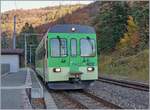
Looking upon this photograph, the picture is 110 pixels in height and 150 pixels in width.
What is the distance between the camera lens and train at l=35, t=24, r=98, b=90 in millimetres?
19062

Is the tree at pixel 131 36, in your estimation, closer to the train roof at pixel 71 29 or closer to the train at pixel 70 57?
the train roof at pixel 71 29

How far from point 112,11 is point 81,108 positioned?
150ft

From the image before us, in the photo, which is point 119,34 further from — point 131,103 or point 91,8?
point 131,103

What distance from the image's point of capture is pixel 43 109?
511 inches

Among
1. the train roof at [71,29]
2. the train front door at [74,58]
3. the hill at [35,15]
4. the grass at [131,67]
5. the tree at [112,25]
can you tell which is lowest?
the grass at [131,67]

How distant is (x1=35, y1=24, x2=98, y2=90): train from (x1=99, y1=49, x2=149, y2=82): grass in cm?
1348

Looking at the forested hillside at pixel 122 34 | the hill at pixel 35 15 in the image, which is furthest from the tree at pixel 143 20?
the hill at pixel 35 15

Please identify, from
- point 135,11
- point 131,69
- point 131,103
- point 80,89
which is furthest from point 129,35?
point 131,103

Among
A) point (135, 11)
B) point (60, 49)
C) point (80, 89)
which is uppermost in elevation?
point (135, 11)

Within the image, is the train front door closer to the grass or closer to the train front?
the train front

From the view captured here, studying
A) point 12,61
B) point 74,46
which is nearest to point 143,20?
point 12,61

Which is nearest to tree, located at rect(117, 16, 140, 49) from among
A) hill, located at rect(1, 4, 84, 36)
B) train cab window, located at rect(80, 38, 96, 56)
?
hill, located at rect(1, 4, 84, 36)

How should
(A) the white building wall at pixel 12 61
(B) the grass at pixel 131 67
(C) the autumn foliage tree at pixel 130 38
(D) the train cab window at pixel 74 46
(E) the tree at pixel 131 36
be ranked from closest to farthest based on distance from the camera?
(D) the train cab window at pixel 74 46 → (B) the grass at pixel 131 67 → (C) the autumn foliage tree at pixel 130 38 → (E) the tree at pixel 131 36 → (A) the white building wall at pixel 12 61

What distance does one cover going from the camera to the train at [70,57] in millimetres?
19062
